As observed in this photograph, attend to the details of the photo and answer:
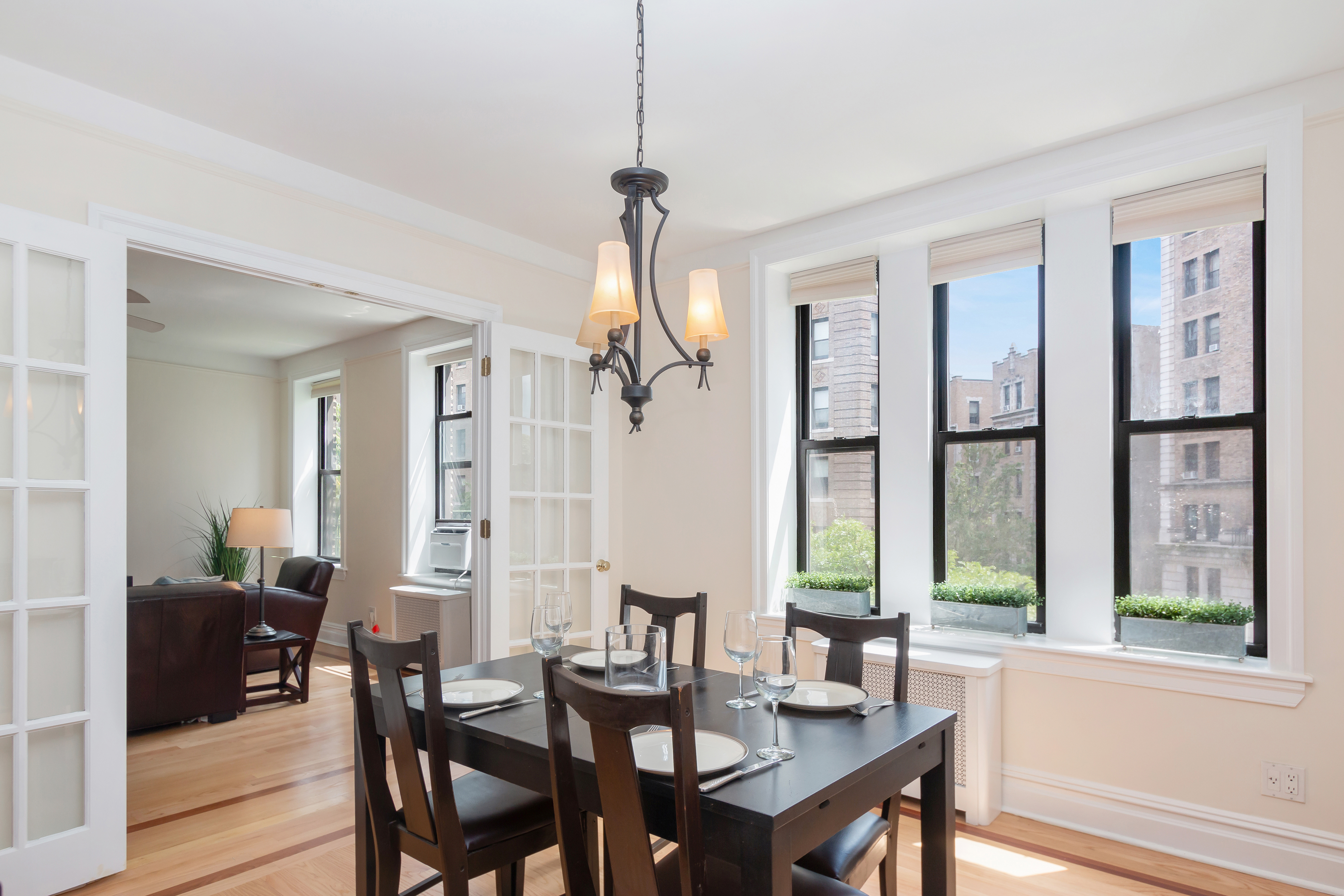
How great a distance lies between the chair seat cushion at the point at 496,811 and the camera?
1988 mm

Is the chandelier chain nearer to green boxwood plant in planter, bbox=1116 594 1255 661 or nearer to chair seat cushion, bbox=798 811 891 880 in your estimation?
chair seat cushion, bbox=798 811 891 880

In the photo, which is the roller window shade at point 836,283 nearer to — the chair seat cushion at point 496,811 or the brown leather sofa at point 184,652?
the chair seat cushion at point 496,811

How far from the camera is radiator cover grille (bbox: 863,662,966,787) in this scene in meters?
3.11

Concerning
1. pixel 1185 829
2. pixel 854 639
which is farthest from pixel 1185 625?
pixel 854 639

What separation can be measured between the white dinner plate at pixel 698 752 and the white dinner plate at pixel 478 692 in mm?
508

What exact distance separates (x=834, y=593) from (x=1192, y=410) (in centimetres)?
167

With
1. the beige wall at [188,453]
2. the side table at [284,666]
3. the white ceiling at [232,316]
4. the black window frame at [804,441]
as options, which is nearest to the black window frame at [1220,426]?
the black window frame at [804,441]

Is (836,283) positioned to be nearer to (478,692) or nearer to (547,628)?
(547,628)

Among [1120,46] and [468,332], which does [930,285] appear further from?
[468,332]

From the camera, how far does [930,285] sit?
3.71 metres

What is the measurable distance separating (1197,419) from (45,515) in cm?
411

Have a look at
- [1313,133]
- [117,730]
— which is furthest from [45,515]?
[1313,133]

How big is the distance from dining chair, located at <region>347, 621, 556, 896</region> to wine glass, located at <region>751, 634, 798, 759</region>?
2.43 ft

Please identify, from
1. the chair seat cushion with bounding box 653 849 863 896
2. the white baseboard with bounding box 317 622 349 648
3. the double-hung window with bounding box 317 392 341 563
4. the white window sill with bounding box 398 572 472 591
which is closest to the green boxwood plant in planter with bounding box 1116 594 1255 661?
the chair seat cushion with bounding box 653 849 863 896
